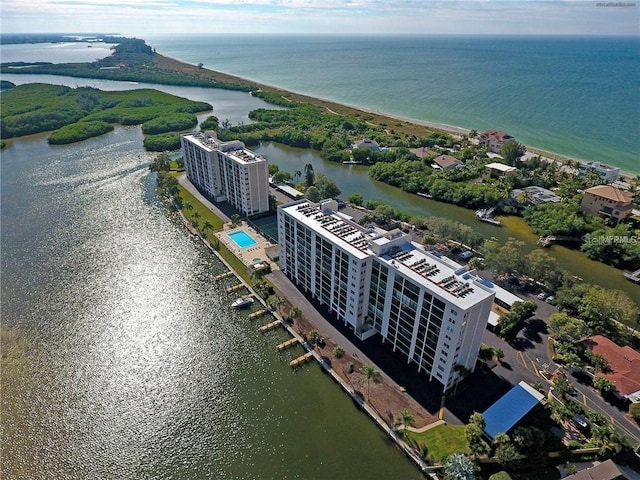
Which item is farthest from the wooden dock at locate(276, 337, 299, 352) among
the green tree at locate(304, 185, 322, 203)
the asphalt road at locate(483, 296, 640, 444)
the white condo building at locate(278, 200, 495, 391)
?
the green tree at locate(304, 185, 322, 203)

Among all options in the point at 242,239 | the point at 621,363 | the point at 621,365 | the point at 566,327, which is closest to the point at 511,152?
the point at 566,327

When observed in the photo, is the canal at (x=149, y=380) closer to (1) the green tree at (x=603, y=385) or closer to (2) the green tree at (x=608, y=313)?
(1) the green tree at (x=603, y=385)

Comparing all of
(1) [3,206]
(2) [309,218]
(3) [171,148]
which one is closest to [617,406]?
(2) [309,218]

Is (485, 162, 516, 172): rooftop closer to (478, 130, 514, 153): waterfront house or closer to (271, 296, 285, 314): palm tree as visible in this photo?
(478, 130, 514, 153): waterfront house

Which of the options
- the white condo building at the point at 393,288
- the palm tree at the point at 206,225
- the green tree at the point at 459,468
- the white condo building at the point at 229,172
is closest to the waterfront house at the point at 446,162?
the white condo building at the point at 229,172

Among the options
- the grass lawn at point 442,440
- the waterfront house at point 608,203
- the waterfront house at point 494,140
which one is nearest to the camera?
the grass lawn at point 442,440

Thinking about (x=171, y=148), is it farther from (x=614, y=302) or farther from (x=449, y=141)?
(x=614, y=302)
